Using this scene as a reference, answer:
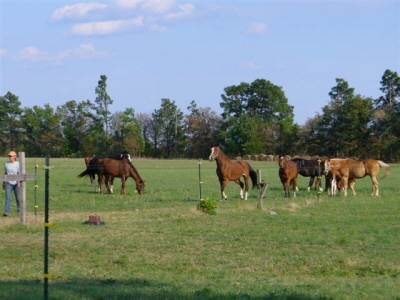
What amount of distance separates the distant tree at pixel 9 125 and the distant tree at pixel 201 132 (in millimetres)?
22843

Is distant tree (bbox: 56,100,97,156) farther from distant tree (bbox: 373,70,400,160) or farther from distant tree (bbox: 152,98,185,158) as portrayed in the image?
distant tree (bbox: 373,70,400,160)

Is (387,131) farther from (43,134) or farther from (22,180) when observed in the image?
(22,180)

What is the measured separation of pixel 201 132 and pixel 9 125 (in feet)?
84.9

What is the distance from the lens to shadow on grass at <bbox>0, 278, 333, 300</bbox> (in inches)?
341

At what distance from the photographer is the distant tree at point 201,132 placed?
8981 cm

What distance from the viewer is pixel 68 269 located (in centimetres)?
1127

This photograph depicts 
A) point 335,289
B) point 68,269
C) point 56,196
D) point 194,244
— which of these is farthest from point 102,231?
point 56,196

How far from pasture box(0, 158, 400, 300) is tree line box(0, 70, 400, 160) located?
169ft

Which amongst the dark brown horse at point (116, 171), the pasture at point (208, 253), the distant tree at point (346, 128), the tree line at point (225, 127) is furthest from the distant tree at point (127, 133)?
the pasture at point (208, 253)

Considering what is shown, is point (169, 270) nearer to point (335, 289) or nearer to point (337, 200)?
point (335, 289)

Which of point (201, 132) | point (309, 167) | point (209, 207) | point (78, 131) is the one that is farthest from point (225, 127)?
point (209, 207)

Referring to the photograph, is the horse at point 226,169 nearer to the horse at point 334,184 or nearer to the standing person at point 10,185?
the horse at point 334,184

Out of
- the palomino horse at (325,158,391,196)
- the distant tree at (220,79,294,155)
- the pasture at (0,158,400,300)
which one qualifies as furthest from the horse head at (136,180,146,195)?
the distant tree at (220,79,294,155)

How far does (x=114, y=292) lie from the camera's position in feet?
29.4
